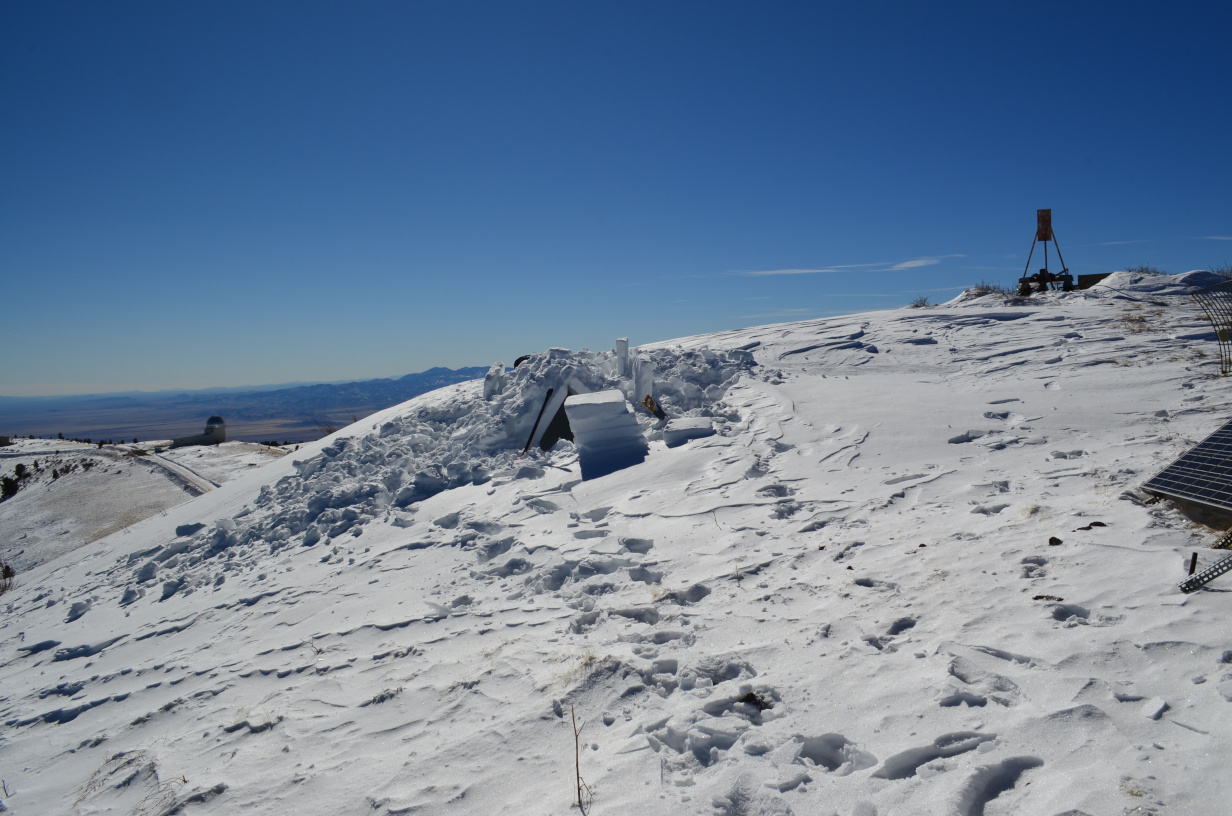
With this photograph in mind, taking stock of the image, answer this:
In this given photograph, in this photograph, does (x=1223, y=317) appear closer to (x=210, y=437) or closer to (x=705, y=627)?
(x=705, y=627)

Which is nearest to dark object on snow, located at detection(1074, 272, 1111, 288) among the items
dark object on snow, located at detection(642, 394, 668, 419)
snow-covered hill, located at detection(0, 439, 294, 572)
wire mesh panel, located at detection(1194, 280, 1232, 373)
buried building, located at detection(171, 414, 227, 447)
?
wire mesh panel, located at detection(1194, 280, 1232, 373)

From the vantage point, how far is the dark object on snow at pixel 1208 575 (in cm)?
253

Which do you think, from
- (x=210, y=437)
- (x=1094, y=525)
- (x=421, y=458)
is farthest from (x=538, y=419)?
(x=210, y=437)

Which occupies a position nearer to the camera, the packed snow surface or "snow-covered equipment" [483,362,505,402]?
the packed snow surface

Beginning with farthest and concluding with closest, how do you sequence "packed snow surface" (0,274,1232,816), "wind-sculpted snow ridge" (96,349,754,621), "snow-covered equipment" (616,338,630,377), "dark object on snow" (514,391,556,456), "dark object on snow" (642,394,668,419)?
"snow-covered equipment" (616,338,630,377) → "dark object on snow" (514,391,556,456) → "dark object on snow" (642,394,668,419) → "wind-sculpted snow ridge" (96,349,754,621) → "packed snow surface" (0,274,1232,816)

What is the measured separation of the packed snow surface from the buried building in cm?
1690

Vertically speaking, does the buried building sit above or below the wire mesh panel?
below

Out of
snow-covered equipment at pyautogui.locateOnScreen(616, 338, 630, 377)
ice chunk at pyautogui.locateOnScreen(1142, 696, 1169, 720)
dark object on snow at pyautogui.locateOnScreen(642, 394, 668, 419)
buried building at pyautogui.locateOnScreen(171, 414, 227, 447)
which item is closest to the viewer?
ice chunk at pyautogui.locateOnScreen(1142, 696, 1169, 720)

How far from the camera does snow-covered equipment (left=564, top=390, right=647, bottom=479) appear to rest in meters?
6.75

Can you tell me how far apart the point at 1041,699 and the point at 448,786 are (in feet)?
8.12

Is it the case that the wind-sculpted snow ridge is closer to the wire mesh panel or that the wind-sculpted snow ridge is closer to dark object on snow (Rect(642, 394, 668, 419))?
dark object on snow (Rect(642, 394, 668, 419))

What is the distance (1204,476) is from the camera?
333 cm

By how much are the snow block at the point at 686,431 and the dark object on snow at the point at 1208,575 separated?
4.54 m

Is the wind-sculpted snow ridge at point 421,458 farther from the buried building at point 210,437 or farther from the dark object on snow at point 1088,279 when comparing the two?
the buried building at point 210,437
